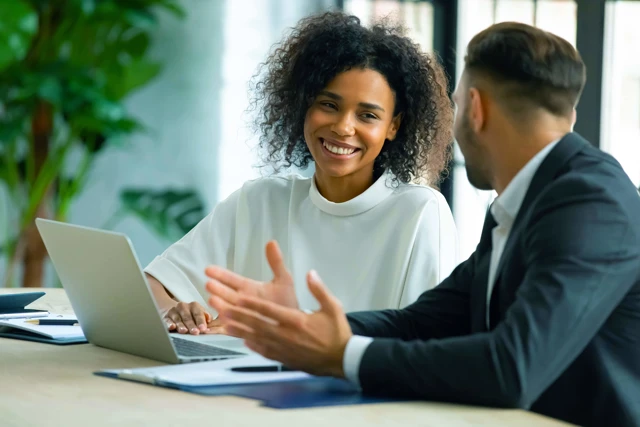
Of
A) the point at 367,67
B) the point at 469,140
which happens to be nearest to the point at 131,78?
the point at 367,67

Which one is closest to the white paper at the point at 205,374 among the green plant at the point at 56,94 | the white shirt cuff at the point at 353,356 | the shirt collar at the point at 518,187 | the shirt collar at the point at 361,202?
the white shirt cuff at the point at 353,356

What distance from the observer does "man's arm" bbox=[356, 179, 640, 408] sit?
4.25 ft

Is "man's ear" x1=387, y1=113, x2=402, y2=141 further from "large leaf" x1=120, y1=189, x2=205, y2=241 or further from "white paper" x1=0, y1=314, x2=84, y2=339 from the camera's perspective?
"large leaf" x1=120, y1=189, x2=205, y2=241

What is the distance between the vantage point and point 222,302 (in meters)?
1.43

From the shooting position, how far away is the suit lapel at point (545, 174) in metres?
1.51

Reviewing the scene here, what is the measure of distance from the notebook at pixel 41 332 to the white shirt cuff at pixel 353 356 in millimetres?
709

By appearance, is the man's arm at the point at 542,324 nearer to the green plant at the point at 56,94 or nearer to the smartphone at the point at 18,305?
the smartphone at the point at 18,305

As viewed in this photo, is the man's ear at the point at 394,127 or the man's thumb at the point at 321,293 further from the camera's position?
the man's ear at the point at 394,127

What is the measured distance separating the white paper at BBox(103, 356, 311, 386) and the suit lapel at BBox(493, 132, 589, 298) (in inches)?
14.7

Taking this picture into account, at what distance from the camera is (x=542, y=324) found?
1303 millimetres

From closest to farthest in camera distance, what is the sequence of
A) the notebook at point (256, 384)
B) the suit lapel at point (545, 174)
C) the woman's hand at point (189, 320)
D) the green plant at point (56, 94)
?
the notebook at point (256, 384) → the suit lapel at point (545, 174) → the woman's hand at point (189, 320) → the green plant at point (56, 94)

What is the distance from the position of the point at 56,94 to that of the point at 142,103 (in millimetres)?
883

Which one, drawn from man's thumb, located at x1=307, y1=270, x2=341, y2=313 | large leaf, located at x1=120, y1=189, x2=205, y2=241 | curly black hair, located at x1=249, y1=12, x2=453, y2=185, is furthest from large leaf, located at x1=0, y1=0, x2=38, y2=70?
man's thumb, located at x1=307, y1=270, x2=341, y2=313

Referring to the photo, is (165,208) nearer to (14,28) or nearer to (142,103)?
(142,103)
